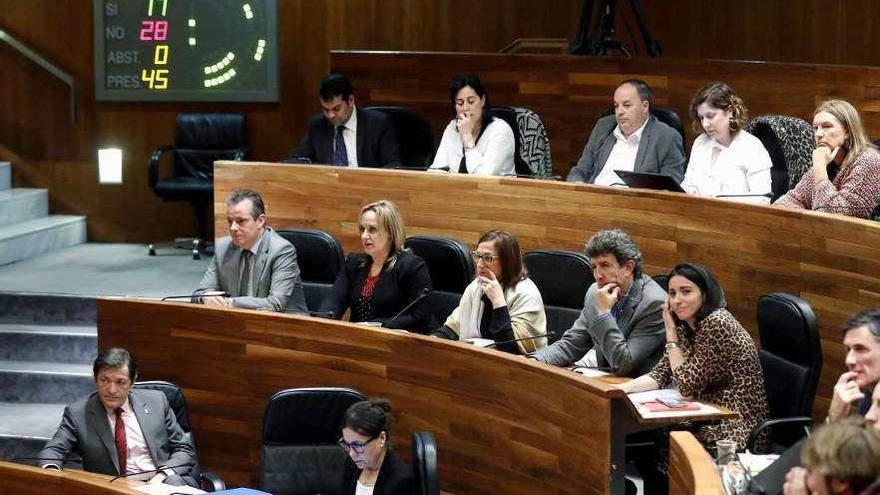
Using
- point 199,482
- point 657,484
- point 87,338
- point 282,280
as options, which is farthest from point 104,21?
point 657,484

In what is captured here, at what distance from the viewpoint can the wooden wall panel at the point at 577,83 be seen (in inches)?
273

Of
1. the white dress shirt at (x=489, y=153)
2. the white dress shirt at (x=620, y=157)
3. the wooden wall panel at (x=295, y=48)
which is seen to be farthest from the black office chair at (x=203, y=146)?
the white dress shirt at (x=620, y=157)

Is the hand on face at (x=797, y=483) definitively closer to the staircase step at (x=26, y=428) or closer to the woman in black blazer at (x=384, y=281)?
the woman in black blazer at (x=384, y=281)

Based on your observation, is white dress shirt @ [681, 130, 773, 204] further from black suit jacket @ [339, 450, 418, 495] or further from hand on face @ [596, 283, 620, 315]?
black suit jacket @ [339, 450, 418, 495]

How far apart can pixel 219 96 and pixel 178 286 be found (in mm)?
1824

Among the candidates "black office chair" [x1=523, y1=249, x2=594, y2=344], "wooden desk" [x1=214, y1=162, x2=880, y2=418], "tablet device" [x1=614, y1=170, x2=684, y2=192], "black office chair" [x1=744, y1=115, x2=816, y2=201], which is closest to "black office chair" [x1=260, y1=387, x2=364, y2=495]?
"black office chair" [x1=523, y1=249, x2=594, y2=344]

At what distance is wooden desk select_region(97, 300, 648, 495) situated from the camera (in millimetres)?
4531

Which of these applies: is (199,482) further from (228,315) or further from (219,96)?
(219,96)

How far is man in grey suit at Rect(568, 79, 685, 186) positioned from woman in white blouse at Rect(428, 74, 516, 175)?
37 cm

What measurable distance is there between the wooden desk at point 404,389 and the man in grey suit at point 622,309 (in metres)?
0.42

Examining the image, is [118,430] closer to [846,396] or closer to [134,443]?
[134,443]

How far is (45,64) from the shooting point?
9039 millimetres

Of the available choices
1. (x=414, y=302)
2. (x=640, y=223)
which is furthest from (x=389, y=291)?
(x=640, y=223)

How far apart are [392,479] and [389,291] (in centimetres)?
130
